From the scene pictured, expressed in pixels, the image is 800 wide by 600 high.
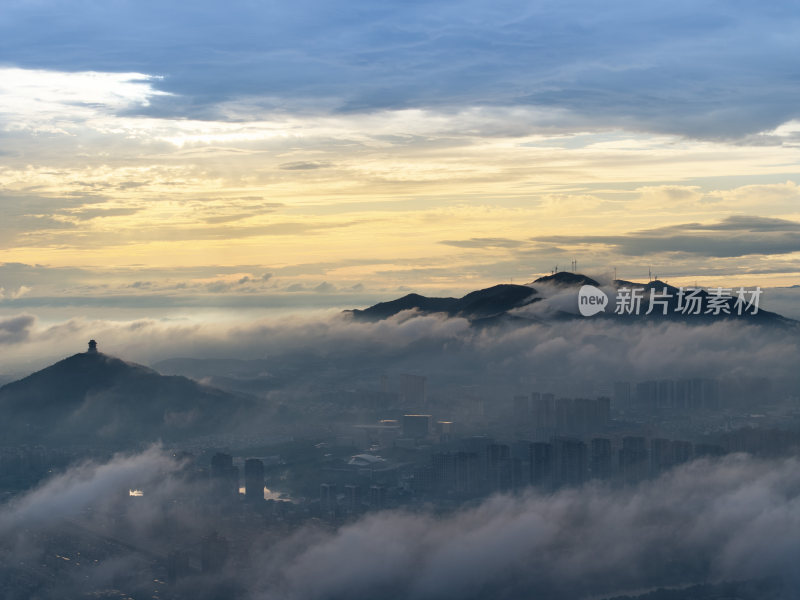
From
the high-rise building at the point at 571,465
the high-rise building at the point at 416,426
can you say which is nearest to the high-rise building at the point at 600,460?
the high-rise building at the point at 571,465

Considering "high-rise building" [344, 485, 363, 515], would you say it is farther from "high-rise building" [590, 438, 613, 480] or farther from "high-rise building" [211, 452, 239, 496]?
"high-rise building" [590, 438, 613, 480]


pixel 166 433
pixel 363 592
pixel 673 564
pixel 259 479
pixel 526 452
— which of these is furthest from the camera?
pixel 166 433

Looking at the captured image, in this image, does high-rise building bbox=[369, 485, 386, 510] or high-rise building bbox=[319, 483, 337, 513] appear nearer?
high-rise building bbox=[319, 483, 337, 513]

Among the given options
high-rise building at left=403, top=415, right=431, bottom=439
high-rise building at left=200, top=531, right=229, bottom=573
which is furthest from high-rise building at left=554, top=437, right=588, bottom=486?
high-rise building at left=200, top=531, right=229, bottom=573

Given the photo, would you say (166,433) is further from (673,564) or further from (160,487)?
(673,564)

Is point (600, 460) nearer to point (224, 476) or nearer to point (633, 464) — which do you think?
point (633, 464)

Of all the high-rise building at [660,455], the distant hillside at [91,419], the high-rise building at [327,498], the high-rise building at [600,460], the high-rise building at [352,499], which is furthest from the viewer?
the distant hillside at [91,419]

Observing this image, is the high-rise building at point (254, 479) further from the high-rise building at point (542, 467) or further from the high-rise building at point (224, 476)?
the high-rise building at point (542, 467)

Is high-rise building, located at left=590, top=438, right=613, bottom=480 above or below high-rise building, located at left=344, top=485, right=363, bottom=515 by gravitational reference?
above

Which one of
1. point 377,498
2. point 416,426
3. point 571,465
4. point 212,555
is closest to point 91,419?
point 416,426

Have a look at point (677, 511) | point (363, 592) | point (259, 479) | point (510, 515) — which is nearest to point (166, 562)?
point (363, 592)

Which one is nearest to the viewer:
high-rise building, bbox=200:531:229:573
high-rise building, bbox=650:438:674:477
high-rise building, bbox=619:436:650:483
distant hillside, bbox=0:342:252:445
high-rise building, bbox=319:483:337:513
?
high-rise building, bbox=200:531:229:573
